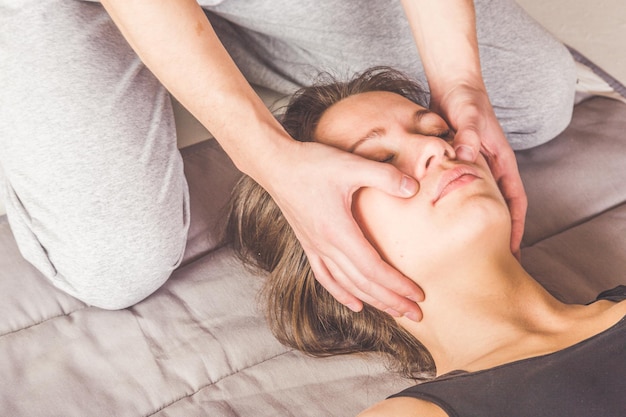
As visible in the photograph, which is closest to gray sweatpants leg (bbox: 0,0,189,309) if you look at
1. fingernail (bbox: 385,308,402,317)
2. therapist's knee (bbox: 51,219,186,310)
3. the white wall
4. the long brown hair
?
therapist's knee (bbox: 51,219,186,310)

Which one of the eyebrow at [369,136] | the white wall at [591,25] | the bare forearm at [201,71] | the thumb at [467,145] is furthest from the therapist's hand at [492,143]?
the white wall at [591,25]

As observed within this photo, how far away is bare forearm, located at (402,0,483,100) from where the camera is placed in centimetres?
149

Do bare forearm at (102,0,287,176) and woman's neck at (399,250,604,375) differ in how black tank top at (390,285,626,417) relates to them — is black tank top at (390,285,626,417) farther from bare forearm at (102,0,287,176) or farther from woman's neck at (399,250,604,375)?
bare forearm at (102,0,287,176)

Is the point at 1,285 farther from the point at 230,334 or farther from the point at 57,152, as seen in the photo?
the point at 230,334

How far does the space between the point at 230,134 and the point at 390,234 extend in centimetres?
32

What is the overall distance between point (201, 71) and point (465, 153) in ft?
1.55

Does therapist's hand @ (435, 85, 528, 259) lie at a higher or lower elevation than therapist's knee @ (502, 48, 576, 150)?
higher

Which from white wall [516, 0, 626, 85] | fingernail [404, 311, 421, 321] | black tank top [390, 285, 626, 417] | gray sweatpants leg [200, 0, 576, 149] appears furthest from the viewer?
white wall [516, 0, 626, 85]

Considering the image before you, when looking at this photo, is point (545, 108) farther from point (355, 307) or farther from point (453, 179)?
point (355, 307)

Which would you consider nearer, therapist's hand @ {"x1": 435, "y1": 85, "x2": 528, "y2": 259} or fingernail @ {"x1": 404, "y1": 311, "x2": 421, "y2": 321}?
fingernail @ {"x1": 404, "y1": 311, "x2": 421, "y2": 321}

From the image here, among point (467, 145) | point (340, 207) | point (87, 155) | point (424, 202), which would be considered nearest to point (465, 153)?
point (467, 145)

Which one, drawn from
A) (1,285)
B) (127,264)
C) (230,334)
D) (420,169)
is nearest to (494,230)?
(420,169)

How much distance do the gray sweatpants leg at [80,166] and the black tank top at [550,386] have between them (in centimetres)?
66

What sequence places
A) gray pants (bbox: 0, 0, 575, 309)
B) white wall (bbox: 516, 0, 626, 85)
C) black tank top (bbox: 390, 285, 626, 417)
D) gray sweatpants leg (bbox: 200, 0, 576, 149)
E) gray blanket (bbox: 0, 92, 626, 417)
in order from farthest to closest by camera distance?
white wall (bbox: 516, 0, 626, 85), gray sweatpants leg (bbox: 200, 0, 576, 149), gray pants (bbox: 0, 0, 575, 309), gray blanket (bbox: 0, 92, 626, 417), black tank top (bbox: 390, 285, 626, 417)
